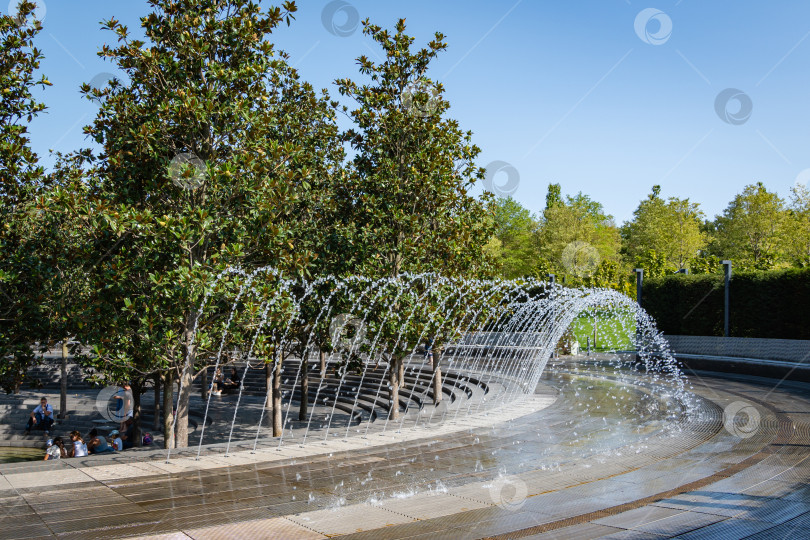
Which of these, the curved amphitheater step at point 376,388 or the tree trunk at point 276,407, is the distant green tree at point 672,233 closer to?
the curved amphitheater step at point 376,388

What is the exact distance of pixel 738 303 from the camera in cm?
2961

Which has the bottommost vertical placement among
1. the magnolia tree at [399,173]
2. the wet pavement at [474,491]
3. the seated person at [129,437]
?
the seated person at [129,437]

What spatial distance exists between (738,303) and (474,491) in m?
26.3

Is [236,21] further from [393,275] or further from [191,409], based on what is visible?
[191,409]

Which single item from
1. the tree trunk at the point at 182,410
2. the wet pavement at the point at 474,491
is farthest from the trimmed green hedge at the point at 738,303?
the tree trunk at the point at 182,410

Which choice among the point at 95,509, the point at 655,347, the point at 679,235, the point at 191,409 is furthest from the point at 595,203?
the point at 95,509

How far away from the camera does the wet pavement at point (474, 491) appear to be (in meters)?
6.66

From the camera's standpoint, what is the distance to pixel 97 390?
A: 30.3 metres

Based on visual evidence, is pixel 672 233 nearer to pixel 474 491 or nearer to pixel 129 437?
pixel 129 437

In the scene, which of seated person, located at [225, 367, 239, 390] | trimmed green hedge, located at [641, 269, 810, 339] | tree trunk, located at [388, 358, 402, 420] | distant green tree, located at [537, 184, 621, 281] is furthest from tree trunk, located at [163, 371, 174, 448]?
distant green tree, located at [537, 184, 621, 281]

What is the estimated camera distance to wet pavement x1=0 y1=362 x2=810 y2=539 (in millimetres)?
6664

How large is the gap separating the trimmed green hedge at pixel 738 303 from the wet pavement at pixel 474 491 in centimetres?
1605

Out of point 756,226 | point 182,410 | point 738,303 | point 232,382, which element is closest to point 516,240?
point 756,226

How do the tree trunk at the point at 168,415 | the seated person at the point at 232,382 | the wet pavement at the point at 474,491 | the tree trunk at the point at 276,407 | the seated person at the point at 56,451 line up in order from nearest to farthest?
the wet pavement at the point at 474,491, the tree trunk at the point at 168,415, the tree trunk at the point at 276,407, the seated person at the point at 56,451, the seated person at the point at 232,382
